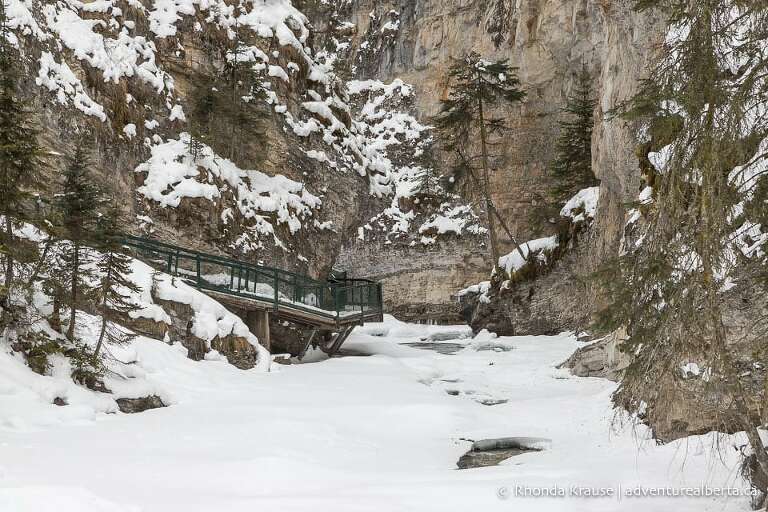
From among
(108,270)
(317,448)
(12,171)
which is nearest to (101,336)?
(108,270)

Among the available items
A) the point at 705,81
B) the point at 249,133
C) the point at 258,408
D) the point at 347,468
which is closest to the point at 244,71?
the point at 249,133

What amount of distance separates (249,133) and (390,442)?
1844 centimetres

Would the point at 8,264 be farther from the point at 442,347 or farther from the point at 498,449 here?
the point at 442,347

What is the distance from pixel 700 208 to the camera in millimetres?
4984

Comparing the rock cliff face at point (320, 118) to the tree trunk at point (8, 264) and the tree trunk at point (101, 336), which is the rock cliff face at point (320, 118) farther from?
the tree trunk at point (8, 264)

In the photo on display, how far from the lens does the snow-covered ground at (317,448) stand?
18.3 ft

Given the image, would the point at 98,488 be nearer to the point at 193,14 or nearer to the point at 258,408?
the point at 258,408

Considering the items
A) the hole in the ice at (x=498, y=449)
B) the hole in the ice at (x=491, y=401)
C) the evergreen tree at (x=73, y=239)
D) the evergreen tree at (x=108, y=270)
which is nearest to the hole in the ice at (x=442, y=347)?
the hole in the ice at (x=491, y=401)

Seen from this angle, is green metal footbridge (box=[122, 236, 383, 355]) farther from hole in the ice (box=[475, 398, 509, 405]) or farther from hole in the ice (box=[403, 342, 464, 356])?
hole in the ice (box=[475, 398, 509, 405])

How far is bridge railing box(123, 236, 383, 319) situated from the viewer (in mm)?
16406

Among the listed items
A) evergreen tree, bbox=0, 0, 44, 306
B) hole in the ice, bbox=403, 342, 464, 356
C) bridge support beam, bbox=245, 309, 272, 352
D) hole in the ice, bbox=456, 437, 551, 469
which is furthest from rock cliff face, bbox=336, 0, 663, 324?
evergreen tree, bbox=0, 0, 44, 306

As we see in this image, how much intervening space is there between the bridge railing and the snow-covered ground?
329cm

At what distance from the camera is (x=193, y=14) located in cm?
2548

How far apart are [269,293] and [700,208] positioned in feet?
46.9
